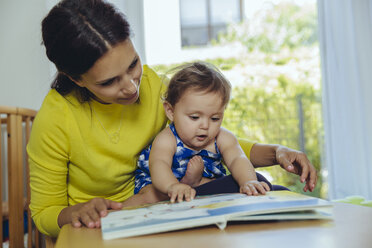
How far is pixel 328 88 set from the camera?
8.04ft

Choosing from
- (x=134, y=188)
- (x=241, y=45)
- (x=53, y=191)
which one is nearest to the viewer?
(x=53, y=191)

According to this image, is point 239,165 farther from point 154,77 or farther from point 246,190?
point 154,77

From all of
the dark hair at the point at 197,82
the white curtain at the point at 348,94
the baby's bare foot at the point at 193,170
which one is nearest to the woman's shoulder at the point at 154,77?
the dark hair at the point at 197,82

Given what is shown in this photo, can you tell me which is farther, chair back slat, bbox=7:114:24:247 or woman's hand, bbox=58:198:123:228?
chair back slat, bbox=7:114:24:247

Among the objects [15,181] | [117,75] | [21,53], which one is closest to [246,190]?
[117,75]

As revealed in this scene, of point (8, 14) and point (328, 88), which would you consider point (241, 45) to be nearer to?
point (328, 88)

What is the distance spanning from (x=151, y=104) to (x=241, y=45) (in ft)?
7.27

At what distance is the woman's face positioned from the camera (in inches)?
37.3

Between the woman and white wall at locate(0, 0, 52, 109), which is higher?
white wall at locate(0, 0, 52, 109)

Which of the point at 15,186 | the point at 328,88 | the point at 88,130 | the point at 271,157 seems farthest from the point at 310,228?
the point at 328,88

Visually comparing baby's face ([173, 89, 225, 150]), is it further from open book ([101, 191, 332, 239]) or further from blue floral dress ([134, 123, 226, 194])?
open book ([101, 191, 332, 239])

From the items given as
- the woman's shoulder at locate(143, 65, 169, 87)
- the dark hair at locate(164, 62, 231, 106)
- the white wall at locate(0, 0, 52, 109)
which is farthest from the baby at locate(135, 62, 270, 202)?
the white wall at locate(0, 0, 52, 109)

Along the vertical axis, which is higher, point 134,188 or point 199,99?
point 199,99

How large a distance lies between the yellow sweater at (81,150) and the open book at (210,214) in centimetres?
36
